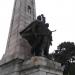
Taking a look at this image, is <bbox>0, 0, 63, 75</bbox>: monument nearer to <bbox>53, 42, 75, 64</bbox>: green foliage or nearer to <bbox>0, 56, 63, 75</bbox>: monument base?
<bbox>0, 56, 63, 75</bbox>: monument base

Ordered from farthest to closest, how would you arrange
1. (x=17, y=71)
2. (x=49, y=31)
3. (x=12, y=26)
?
(x=12, y=26) → (x=49, y=31) → (x=17, y=71)

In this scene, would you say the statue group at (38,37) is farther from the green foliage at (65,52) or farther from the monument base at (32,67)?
the green foliage at (65,52)

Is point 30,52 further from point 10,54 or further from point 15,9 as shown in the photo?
point 15,9

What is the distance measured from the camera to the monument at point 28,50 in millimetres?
7867

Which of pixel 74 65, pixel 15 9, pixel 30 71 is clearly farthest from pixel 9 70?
pixel 74 65

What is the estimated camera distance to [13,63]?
847cm

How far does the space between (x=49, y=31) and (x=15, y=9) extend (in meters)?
2.99

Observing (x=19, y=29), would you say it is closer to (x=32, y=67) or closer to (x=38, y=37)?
(x=38, y=37)

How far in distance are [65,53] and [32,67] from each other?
27.8 m

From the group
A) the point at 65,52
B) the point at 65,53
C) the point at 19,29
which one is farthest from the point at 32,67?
the point at 65,52

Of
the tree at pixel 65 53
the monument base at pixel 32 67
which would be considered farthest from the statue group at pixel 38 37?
the tree at pixel 65 53

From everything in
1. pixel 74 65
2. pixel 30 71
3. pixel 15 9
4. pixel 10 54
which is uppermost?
pixel 74 65

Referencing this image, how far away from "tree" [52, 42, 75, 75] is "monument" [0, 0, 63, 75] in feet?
77.7

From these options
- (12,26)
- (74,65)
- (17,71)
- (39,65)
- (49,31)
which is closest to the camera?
(39,65)
